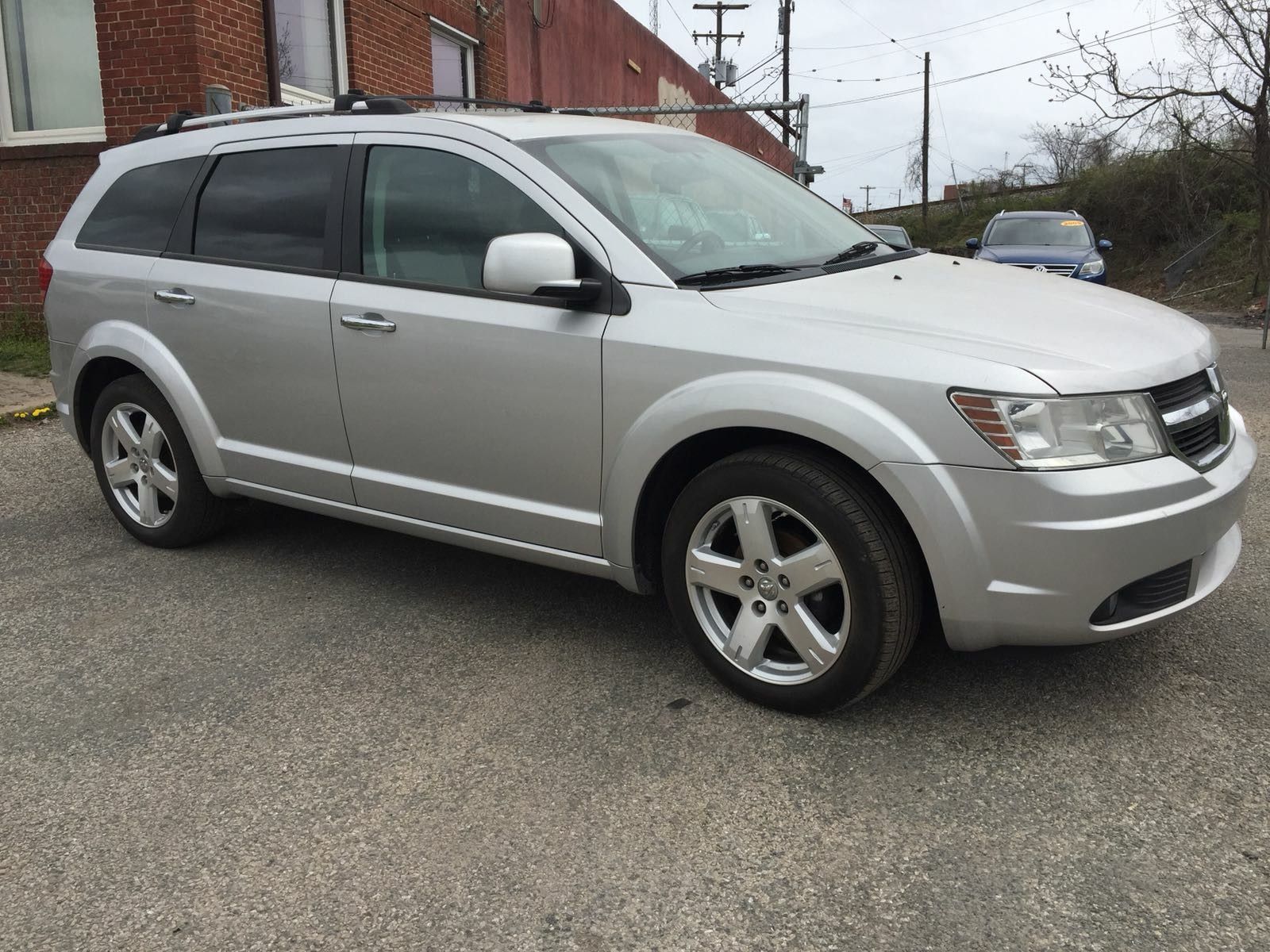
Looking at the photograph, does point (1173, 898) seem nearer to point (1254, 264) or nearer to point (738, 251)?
point (738, 251)

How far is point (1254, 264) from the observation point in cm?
2086

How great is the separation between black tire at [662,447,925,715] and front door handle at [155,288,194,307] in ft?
7.67

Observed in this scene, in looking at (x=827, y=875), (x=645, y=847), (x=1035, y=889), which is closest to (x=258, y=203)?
(x=645, y=847)

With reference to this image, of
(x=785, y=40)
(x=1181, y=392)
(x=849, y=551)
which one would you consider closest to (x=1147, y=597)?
(x=1181, y=392)

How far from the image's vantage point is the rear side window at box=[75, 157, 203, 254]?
458cm

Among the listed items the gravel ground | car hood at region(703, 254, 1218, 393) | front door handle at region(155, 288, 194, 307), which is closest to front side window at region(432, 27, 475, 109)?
front door handle at region(155, 288, 194, 307)

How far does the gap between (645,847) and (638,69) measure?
1982 cm

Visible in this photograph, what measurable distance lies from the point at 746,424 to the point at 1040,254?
1295 cm

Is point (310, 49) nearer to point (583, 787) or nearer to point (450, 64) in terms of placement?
point (450, 64)

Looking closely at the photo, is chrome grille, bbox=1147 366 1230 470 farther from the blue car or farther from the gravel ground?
the blue car

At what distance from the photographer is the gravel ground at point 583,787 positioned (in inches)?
92.6

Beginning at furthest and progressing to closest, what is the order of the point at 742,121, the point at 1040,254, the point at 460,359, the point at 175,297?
the point at 742,121 < the point at 1040,254 < the point at 175,297 < the point at 460,359

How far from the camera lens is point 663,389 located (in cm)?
322

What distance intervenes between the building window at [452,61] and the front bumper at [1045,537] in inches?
448
